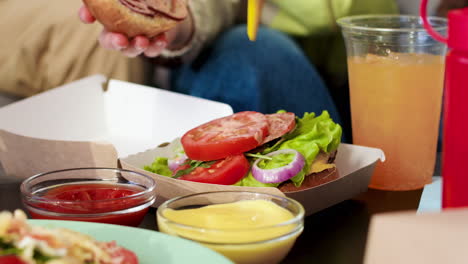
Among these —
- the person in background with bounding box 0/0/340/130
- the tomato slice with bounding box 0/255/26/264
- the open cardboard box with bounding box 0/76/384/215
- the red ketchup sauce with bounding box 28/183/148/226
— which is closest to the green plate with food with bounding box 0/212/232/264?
the tomato slice with bounding box 0/255/26/264

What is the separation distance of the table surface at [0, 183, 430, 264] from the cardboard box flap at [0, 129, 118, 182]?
44mm

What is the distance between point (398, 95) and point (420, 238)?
0.72 m

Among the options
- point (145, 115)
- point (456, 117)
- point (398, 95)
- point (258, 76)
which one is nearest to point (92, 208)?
point (456, 117)

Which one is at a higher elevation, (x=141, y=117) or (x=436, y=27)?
(x=436, y=27)

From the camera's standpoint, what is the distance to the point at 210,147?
3.43 feet

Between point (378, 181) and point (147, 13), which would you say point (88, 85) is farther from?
point (378, 181)

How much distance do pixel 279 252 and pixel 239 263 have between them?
0.05 meters

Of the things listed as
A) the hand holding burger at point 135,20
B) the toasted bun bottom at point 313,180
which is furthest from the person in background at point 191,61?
the toasted bun bottom at point 313,180

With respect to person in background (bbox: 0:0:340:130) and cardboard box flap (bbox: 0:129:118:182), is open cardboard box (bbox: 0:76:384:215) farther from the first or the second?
person in background (bbox: 0:0:340:130)

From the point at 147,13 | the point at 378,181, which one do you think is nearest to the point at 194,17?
the point at 147,13

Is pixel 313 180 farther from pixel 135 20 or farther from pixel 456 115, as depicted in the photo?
pixel 135 20

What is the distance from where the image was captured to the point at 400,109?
1210 mm

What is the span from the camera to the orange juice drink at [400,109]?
3.92 feet

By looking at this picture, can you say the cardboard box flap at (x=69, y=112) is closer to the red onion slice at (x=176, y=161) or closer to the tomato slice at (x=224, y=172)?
the red onion slice at (x=176, y=161)
